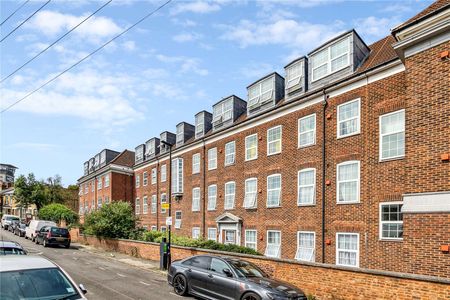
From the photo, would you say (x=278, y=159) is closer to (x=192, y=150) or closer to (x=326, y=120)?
(x=326, y=120)

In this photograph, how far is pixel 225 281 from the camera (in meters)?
11.8

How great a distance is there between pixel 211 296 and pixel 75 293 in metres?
6.49

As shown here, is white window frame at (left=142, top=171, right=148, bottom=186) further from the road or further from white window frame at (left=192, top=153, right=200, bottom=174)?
the road

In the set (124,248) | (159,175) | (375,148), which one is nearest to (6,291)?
(375,148)

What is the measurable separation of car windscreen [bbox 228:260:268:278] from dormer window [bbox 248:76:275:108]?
14540 millimetres

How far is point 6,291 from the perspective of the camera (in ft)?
19.4

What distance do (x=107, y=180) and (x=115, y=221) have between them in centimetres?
1940

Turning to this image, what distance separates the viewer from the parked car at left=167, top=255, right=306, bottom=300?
1088 cm

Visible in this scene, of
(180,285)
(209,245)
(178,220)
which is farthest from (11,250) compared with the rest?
(178,220)

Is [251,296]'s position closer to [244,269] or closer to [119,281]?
[244,269]

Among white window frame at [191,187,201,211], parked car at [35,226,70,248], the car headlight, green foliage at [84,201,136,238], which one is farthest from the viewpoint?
white window frame at [191,187,201,211]

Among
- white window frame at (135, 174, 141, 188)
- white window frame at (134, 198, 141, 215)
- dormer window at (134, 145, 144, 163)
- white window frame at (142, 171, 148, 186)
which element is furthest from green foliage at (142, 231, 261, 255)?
dormer window at (134, 145, 144, 163)

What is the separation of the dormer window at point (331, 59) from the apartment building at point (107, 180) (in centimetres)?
3059

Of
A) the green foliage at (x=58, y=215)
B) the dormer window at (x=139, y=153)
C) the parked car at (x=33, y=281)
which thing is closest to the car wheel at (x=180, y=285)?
the parked car at (x=33, y=281)
